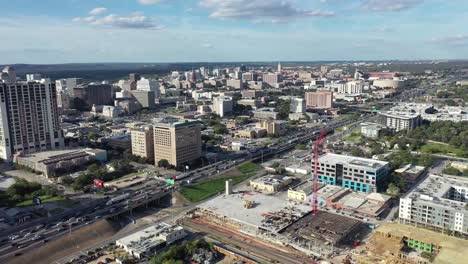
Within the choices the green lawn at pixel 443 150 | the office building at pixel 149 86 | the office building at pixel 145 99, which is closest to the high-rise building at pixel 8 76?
the office building at pixel 145 99

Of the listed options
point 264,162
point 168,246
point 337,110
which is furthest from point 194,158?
point 337,110

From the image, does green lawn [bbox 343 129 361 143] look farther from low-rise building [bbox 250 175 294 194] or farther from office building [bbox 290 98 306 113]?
low-rise building [bbox 250 175 294 194]

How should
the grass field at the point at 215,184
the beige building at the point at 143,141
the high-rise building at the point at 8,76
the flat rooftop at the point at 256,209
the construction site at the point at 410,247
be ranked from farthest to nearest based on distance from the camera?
the high-rise building at the point at 8,76 < the beige building at the point at 143,141 < the grass field at the point at 215,184 < the flat rooftop at the point at 256,209 < the construction site at the point at 410,247

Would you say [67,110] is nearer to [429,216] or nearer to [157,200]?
[157,200]

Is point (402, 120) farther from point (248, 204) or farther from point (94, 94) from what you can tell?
point (94, 94)

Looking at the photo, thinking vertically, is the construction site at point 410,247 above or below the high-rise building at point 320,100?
below

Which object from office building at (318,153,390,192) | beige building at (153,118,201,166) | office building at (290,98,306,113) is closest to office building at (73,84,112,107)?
office building at (290,98,306,113)

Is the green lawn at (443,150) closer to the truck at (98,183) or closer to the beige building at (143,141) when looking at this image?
the beige building at (143,141)
